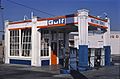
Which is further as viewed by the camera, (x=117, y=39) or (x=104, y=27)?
(x=117, y=39)

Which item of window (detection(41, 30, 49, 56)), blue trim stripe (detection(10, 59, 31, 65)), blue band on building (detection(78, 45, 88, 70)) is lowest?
blue trim stripe (detection(10, 59, 31, 65))

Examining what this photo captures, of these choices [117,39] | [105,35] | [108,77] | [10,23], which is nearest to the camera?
[108,77]

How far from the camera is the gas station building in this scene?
885 inches

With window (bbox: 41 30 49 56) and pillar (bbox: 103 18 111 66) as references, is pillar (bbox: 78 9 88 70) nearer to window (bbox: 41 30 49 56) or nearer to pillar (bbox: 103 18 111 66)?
pillar (bbox: 103 18 111 66)

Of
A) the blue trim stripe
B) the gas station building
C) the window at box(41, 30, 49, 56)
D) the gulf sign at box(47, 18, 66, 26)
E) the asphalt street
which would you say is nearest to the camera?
the asphalt street

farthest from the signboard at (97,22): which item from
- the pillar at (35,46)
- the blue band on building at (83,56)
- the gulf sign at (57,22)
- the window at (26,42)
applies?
the window at (26,42)

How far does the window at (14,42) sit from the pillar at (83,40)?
10.3 m

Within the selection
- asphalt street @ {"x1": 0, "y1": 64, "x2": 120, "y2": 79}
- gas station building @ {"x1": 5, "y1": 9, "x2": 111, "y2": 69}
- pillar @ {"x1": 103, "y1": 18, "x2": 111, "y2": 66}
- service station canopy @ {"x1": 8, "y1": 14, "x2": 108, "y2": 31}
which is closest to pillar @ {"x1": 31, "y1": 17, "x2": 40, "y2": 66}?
gas station building @ {"x1": 5, "y1": 9, "x2": 111, "y2": 69}

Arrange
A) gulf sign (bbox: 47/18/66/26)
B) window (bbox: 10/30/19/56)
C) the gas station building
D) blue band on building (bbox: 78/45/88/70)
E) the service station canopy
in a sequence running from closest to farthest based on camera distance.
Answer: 1. blue band on building (bbox: 78/45/88/70)
2. the gas station building
3. the service station canopy
4. gulf sign (bbox: 47/18/66/26)
5. window (bbox: 10/30/19/56)

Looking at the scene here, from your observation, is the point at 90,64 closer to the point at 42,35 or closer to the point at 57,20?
the point at 57,20

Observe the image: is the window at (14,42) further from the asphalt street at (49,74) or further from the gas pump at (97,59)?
the gas pump at (97,59)

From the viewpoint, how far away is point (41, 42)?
2812 centimetres

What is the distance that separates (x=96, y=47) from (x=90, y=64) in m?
2.88

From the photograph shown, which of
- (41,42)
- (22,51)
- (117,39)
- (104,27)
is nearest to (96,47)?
(104,27)
